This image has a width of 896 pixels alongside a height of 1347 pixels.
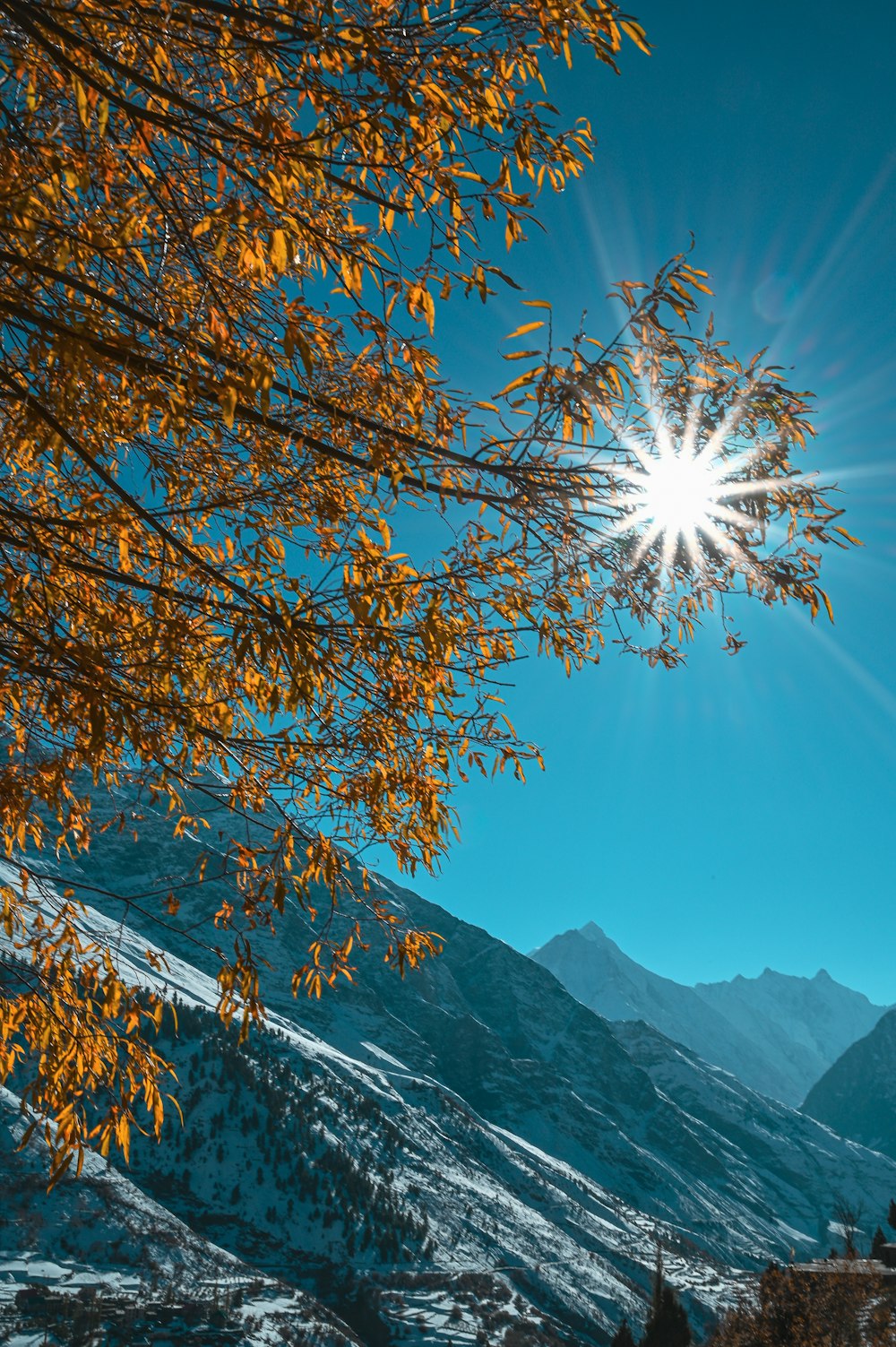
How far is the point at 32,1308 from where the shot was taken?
265 ft

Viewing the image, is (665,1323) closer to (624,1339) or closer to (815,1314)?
(624,1339)

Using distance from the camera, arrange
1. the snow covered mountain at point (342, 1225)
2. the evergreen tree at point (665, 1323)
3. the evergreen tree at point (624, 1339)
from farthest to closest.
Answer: the snow covered mountain at point (342, 1225), the evergreen tree at point (624, 1339), the evergreen tree at point (665, 1323)

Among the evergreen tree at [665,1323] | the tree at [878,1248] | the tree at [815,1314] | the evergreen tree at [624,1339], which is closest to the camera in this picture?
the tree at [815,1314]

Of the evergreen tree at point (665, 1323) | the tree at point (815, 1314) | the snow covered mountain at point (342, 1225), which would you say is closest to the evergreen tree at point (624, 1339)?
the evergreen tree at point (665, 1323)

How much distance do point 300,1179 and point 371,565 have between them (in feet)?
553

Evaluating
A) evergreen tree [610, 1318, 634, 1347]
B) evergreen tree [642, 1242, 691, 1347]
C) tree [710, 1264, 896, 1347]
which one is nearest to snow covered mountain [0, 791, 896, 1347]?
evergreen tree [610, 1318, 634, 1347]

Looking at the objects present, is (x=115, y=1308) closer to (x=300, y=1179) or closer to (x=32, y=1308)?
(x=32, y=1308)

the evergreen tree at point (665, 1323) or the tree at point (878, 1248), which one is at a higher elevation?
the tree at point (878, 1248)

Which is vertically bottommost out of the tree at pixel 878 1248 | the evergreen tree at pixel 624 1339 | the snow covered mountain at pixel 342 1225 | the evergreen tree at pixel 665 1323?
the snow covered mountain at pixel 342 1225

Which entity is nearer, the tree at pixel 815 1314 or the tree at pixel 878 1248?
the tree at pixel 815 1314

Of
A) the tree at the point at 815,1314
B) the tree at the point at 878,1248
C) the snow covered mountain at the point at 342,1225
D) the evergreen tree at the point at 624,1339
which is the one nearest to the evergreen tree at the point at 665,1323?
the evergreen tree at the point at 624,1339

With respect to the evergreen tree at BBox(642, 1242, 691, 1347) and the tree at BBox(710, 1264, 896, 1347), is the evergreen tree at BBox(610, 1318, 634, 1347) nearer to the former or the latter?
the evergreen tree at BBox(642, 1242, 691, 1347)

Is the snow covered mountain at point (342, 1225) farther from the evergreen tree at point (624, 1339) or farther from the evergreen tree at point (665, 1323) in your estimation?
the evergreen tree at point (665, 1323)

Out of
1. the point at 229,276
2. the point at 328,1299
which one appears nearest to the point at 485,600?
the point at 229,276
